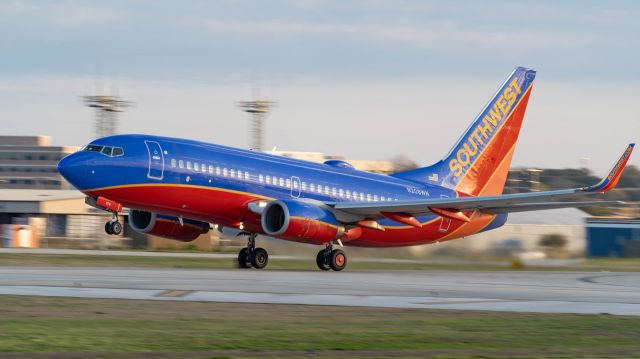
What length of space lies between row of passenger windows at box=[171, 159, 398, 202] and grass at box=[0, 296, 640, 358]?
45.4 ft

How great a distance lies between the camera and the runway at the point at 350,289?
2139 centimetres

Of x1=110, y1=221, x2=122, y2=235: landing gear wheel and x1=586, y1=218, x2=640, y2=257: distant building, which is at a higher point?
x1=110, y1=221, x2=122, y2=235: landing gear wheel

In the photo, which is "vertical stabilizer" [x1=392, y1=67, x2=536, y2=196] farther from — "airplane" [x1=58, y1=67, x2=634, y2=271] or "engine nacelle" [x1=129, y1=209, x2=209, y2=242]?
"engine nacelle" [x1=129, y1=209, x2=209, y2=242]

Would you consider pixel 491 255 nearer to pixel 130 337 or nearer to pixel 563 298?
pixel 563 298

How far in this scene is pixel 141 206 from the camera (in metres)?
33.8

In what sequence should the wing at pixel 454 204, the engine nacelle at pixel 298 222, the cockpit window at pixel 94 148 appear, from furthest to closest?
the wing at pixel 454 204, the engine nacelle at pixel 298 222, the cockpit window at pixel 94 148

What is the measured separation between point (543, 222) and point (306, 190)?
42.8 meters

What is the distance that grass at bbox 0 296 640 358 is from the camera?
13.7 metres

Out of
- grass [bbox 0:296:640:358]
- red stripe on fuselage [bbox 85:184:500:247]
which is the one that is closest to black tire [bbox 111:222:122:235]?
red stripe on fuselage [bbox 85:184:500:247]

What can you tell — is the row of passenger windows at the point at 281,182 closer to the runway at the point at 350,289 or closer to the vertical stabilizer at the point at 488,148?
the vertical stabilizer at the point at 488,148

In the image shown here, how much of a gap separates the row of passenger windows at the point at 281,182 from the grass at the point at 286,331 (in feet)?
45.4

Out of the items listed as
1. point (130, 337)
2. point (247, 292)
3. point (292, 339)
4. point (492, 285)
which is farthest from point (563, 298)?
point (130, 337)

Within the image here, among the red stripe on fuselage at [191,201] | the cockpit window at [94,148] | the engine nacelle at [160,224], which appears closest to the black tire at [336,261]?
the red stripe on fuselage at [191,201]

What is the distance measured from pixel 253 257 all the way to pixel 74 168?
7.73 metres
